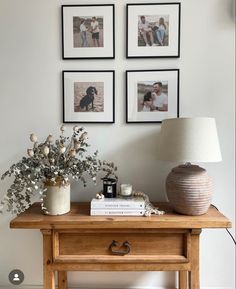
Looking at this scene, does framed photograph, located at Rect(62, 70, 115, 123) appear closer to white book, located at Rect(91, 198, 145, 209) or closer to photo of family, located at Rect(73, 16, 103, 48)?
photo of family, located at Rect(73, 16, 103, 48)

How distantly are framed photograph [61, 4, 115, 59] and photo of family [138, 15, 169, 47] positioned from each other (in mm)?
175

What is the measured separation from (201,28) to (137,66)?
458 mm

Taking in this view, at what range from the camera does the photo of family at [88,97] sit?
157 cm

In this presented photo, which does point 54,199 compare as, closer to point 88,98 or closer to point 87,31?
point 88,98

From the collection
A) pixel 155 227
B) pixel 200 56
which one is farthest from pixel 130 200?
pixel 200 56

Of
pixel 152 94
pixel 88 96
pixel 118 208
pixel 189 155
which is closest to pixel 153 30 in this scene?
pixel 152 94

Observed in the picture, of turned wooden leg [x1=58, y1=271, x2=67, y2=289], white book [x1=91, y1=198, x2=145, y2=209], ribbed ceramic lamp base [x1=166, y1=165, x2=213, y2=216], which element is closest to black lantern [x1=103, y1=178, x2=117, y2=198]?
white book [x1=91, y1=198, x2=145, y2=209]

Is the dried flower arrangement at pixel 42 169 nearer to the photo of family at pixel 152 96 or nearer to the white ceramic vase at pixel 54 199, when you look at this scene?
the white ceramic vase at pixel 54 199

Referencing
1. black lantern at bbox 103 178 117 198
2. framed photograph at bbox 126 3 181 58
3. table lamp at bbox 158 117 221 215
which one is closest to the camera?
table lamp at bbox 158 117 221 215

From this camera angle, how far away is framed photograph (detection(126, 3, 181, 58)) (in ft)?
5.05

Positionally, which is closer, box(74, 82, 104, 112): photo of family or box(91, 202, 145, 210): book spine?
box(91, 202, 145, 210): book spine

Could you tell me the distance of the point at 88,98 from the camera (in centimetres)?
158

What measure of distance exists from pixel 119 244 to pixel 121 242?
1 centimetres

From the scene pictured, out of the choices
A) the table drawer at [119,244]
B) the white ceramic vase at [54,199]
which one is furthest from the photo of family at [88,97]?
the table drawer at [119,244]
